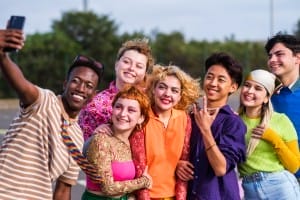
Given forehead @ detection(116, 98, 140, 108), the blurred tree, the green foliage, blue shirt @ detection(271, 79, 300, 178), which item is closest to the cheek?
forehead @ detection(116, 98, 140, 108)

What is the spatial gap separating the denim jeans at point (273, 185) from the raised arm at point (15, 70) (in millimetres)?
2023

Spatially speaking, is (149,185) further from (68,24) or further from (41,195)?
(68,24)

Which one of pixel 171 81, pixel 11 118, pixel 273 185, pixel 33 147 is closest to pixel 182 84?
pixel 171 81

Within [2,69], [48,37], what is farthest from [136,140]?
[48,37]

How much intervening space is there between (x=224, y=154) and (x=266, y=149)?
0.57 metres

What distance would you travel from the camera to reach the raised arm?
11.7 ft

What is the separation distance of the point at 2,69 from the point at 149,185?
1.40 meters

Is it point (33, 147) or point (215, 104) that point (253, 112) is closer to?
point (215, 104)

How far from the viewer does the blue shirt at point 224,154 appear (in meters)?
4.72

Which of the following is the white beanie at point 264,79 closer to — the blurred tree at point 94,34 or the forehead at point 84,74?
the forehead at point 84,74

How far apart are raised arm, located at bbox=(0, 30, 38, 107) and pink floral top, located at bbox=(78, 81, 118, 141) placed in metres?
1.11

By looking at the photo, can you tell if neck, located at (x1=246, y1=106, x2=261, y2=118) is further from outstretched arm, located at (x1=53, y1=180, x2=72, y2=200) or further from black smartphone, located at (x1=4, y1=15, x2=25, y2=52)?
black smartphone, located at (x1=4, y1=15, x2=25, y2=52)

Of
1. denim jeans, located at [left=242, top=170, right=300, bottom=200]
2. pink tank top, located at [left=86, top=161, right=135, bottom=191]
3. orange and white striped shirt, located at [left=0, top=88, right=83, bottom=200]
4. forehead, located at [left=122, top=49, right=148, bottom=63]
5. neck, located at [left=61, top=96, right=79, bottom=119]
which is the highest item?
forehead, located at [left=122, top=49, right=148, bottom=63]

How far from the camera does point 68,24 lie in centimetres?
3447
